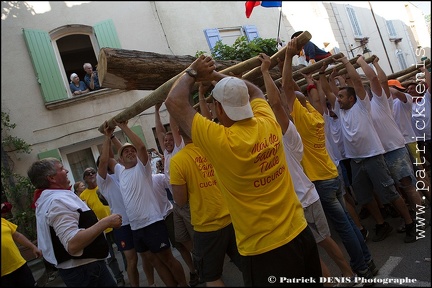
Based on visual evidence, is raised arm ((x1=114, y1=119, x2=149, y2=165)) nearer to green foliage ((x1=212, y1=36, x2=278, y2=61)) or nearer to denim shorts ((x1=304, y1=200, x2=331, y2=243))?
green foliage ((x1=212, y1=36, x2=278, y2=61))

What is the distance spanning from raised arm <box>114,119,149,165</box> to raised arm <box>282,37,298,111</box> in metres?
1.43

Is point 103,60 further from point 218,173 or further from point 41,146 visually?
point 41,146

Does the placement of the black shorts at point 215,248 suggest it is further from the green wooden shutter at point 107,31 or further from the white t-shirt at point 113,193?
the green wooden shutter at point 107,31

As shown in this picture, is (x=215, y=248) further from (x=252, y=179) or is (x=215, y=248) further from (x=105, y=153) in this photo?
(x=105, y=153)

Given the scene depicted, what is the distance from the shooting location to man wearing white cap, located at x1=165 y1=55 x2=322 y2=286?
1.82 meters

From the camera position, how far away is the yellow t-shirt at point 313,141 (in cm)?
297

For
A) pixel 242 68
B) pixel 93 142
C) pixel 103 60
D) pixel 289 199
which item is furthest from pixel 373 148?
pixel 93 142

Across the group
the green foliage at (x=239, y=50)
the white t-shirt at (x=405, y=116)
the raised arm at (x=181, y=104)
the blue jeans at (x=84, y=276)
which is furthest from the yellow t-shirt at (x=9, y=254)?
the white t-shirt at (x=405, y=116)

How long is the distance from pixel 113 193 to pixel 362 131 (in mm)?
2808

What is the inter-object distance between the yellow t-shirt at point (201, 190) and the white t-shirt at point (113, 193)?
4.69 feet

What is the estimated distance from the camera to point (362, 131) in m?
3.74

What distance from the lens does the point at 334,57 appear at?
11.7ft

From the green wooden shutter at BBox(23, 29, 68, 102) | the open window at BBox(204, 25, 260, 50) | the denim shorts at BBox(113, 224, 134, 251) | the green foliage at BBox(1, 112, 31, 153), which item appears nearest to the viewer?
the denim shorts at BBox(113, 224, 134, 251)
